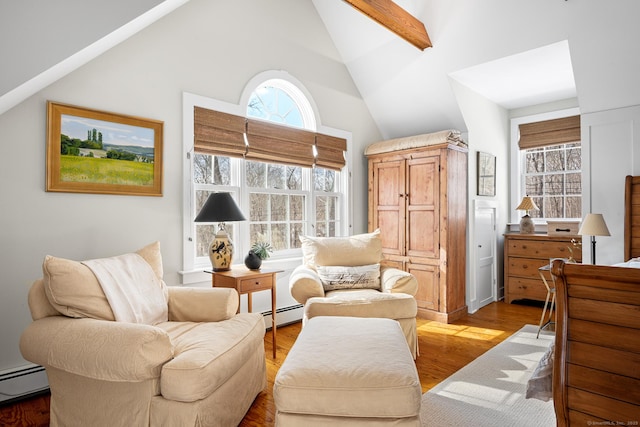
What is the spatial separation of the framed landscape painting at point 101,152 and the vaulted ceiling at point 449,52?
0.27 meters

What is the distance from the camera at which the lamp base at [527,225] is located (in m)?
4.61

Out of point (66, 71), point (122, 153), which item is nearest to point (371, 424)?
point (122, 153)

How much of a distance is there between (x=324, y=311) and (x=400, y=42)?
2.76 metres

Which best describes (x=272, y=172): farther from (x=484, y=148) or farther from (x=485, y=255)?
(x=485, y=255)

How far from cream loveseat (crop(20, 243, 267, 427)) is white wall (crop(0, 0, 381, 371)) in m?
0.61

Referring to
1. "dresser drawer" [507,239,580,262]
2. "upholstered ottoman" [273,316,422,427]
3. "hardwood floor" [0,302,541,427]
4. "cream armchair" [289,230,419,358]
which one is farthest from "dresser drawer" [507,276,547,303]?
"upholstered ottoman" [273,316,422,427]

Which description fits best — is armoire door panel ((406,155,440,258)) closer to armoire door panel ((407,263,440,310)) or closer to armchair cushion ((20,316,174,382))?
armoire door panel ((407,263,440,310))

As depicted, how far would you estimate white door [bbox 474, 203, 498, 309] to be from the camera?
4293 millimetres

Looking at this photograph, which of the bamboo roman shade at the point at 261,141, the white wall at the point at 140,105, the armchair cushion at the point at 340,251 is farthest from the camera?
the armchair cushion at the point at 340,251

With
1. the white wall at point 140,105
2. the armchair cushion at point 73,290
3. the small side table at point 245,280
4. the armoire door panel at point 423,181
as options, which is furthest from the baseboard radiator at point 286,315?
the armchair cushion at point 73,290

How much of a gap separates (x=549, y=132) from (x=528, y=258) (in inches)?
64.7

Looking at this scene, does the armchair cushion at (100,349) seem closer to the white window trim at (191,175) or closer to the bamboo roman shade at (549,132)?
the white window trim at (191,175)

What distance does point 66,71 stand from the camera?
224cm

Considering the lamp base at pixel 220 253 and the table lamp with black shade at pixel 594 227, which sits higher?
the table lamp with black shade at pixel 594 227
